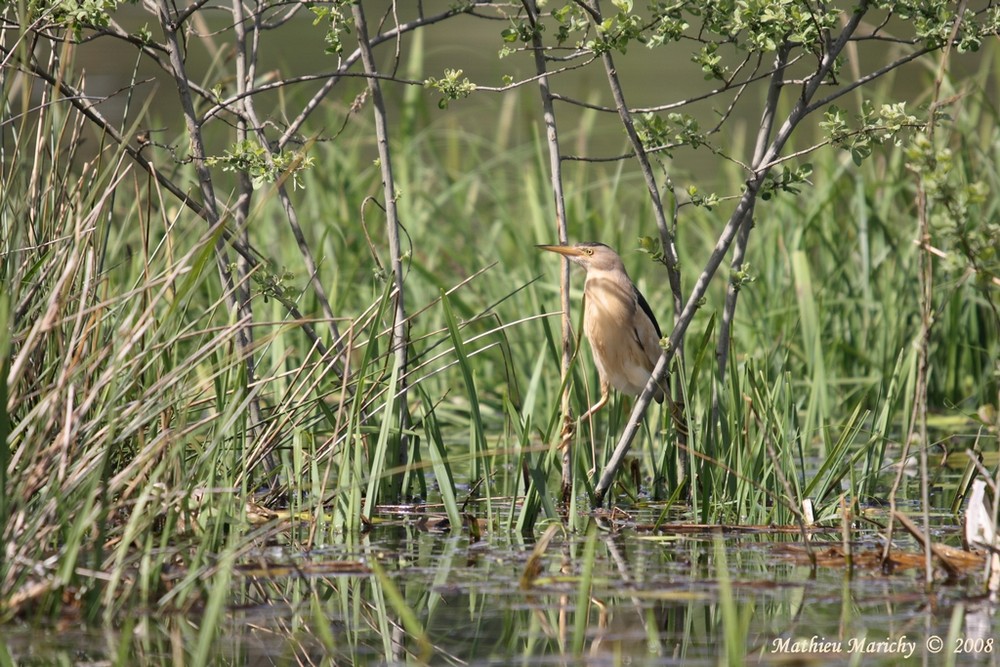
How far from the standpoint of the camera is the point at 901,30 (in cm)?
1546

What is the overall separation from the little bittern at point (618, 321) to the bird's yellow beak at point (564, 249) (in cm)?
5

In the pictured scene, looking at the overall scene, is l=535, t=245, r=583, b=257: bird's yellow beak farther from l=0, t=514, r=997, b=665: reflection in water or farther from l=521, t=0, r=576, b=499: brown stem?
l=0, t=514, r=997, b=665: reflection in water

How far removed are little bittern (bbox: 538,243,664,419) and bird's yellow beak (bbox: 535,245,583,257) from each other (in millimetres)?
48

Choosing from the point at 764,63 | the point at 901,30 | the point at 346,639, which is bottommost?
the point at 346,639

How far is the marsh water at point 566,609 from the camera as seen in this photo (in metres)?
3.00

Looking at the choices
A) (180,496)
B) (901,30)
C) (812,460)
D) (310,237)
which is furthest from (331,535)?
(901,30)

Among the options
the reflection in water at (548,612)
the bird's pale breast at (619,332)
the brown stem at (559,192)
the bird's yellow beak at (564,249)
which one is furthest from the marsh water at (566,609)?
the bird's pale breast at (619,332)

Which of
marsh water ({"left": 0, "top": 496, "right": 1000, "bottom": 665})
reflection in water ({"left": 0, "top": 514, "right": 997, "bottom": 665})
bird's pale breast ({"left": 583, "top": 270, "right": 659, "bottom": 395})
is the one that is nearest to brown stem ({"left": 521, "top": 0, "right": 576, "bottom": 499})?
marsh water ({"left": 0, "top": 496, "right": 1000, "bottom": 665})

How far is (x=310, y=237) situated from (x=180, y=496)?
4699mm

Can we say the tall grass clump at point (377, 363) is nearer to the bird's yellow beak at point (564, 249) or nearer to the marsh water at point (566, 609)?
the marsh water at point (566, 609)

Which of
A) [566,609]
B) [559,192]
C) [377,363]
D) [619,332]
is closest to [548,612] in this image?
[566,609]

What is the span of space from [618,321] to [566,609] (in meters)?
2.74

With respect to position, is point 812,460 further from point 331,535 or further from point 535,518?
point 331,535

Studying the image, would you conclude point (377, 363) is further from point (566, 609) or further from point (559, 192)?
point (566, 609)
